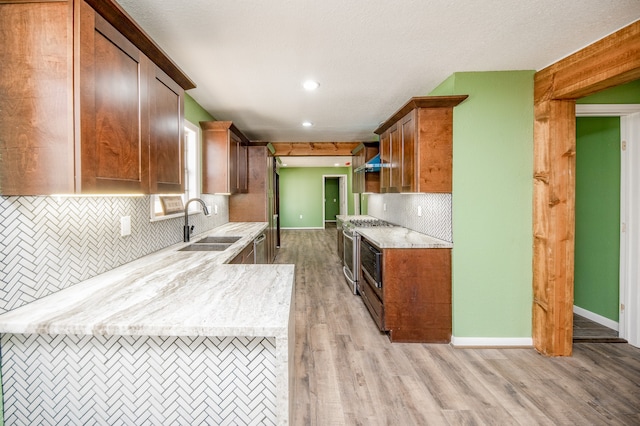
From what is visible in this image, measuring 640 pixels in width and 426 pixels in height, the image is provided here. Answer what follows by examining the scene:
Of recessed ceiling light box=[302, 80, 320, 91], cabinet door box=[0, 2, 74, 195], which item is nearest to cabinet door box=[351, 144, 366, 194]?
recessed ceiling light box=[302, 80, 320, 91]

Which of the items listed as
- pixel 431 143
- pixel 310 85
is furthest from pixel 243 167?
pixel 431 143

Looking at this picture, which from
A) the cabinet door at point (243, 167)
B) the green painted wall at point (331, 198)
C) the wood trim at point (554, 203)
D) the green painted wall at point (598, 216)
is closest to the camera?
the wood trim at point (554, 203)

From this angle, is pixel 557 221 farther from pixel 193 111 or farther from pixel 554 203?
pixel 193 111

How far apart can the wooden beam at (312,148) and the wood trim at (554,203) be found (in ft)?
12.9

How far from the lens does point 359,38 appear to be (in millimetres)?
2055

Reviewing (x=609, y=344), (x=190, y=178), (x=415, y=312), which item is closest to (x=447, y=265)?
(x=415, y=312)

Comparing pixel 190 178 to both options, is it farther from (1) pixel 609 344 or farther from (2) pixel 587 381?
(1) pixel 609 344

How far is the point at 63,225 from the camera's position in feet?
4.81

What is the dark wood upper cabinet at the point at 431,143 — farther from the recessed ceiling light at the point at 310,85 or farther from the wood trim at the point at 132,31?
the wood trim at the point at 132,31

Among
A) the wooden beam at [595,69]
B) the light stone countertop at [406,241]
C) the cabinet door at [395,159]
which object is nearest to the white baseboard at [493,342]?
the light stone countertop at [406,241]

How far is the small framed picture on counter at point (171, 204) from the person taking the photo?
2594 mm

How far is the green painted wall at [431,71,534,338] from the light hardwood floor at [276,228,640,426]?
341 millimetres

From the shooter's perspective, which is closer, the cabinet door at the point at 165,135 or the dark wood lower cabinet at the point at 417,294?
the cabinet door at the point at 165,135

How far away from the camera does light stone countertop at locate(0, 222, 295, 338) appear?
105cm
